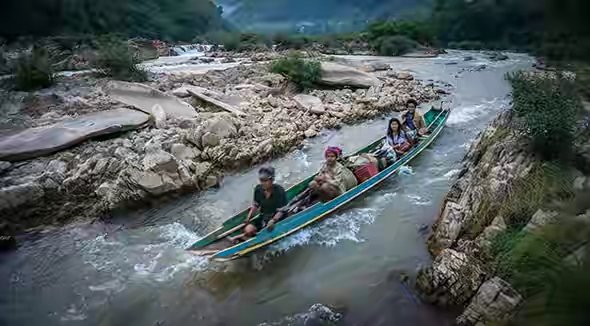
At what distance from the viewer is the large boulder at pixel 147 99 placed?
9.81m

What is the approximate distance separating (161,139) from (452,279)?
5.91 m

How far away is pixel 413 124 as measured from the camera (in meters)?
8.72

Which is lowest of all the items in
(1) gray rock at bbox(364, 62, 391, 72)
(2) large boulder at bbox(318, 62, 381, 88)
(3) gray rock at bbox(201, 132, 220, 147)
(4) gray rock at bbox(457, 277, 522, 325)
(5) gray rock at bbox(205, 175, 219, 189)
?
(4) gray rock at bbox(457, 277, 522, 325)

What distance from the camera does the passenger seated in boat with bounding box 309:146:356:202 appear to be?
6055 millimetres

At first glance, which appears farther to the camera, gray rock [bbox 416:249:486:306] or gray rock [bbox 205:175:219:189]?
gray rock [bbox 205:175:219:189]

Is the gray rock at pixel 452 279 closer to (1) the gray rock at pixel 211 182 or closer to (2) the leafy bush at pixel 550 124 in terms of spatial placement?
(2) the leafy bush at pixel 550 124

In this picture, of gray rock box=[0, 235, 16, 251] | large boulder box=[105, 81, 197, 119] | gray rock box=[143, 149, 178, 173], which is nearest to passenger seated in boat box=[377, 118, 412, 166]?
gray rock box=[143, 149, 178, 173]

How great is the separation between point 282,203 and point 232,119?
421 cm

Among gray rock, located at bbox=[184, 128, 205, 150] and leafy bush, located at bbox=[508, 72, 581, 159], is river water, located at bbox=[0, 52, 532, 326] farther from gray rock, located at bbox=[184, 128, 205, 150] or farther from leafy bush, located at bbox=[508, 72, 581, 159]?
gray rock, located at bbox=[184, 128, 205, 150]

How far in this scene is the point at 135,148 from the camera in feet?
26.0

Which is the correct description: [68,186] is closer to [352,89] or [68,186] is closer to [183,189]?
[183,189]

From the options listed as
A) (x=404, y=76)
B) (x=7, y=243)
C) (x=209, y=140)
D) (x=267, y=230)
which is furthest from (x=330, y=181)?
(x=404, y=76)

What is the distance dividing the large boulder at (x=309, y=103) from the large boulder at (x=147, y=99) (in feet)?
9.64

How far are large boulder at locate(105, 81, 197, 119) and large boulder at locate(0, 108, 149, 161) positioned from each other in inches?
26.2
